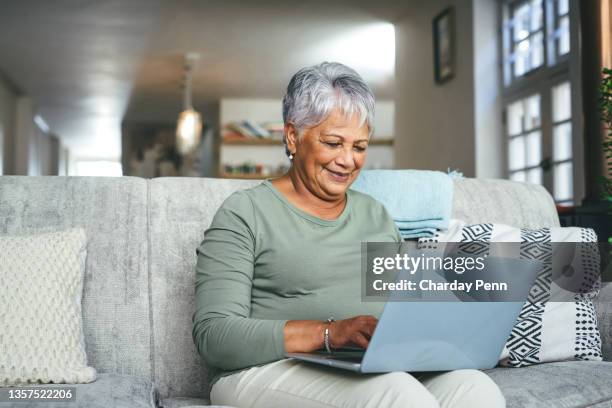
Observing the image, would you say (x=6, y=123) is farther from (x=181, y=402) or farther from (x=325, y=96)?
(x=325, y=96)

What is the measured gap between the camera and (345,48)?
6.30 metres

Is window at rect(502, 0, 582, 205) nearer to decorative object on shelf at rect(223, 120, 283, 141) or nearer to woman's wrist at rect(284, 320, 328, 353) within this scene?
woman's wrist at rect(284, 320, 328, 353)

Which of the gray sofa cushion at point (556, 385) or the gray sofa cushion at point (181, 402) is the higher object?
the gray sofa cushion at point (556, 385)

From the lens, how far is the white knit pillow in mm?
1395

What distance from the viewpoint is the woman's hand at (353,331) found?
1.14 m

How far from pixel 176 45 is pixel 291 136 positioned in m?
5.01

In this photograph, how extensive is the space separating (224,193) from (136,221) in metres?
0.23

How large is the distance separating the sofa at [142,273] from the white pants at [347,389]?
1.07 feet

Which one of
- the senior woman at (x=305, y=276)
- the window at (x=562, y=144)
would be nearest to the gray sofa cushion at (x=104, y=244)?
the senior woman at (x=305, y=276)

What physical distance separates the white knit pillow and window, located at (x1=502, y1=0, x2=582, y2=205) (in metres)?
2.79

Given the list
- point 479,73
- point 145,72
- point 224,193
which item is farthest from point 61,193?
point 145,72

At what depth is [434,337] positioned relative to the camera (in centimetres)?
109

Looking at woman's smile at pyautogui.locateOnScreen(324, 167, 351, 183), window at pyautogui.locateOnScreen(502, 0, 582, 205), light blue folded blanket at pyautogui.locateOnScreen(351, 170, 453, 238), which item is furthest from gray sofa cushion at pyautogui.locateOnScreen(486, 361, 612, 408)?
window at pyautogui.locateOnScreen(502, 0, 582, 205)

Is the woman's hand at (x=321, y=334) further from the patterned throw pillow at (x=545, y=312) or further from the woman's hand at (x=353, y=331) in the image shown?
the patterned throw pillow at (x=545, y=312)
